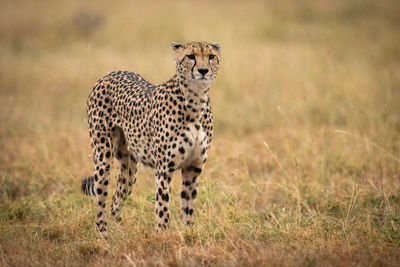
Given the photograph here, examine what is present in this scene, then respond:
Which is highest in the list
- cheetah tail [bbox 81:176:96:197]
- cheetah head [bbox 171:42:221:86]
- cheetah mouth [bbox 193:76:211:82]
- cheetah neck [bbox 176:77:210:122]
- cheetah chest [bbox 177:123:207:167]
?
cheetah head [bbox 171:42:221:86]

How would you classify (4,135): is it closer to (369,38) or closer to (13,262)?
(13,262)

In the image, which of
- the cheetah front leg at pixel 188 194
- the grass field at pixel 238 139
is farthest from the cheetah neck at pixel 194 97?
the grass field at pixel 238 139

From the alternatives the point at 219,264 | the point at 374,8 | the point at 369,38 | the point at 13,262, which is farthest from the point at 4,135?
the point at 374,8

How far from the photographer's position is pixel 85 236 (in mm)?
3584

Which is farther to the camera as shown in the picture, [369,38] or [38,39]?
[38,39]

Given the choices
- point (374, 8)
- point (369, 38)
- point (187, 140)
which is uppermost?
point (374, 8)

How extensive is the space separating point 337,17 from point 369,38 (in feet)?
8.80

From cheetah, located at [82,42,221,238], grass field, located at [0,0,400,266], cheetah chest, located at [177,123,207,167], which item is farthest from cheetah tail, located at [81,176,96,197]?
cheetah chest, located at [177,123,207,167]

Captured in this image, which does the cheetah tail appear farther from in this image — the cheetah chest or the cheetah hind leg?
the cheetah chest

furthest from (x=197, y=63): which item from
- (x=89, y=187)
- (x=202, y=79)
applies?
(x=89, y=187)

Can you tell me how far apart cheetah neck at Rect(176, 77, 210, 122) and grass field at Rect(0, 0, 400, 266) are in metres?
0.76

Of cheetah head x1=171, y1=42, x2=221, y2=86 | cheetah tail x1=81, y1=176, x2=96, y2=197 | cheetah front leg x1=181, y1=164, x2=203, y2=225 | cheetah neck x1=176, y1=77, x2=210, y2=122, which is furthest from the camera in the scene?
cheetah tail x1=81, y1=176, x2=96, y2=197

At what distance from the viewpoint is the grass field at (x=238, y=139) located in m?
3.24

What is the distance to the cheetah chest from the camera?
10.8ft
